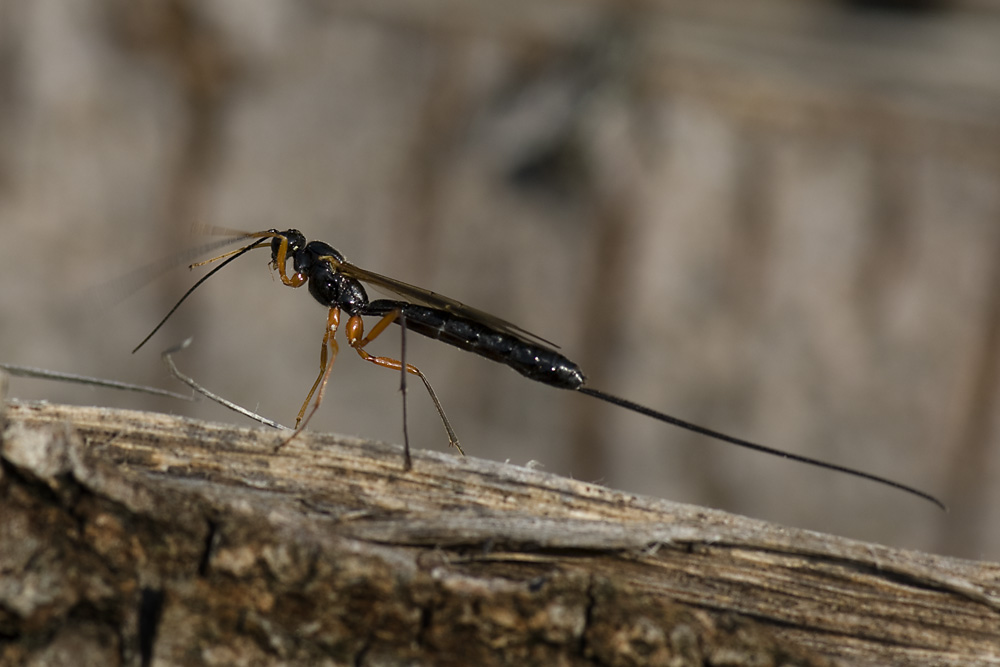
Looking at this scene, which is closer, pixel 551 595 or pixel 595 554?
pixel 551 595

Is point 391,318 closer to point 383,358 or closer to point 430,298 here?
point 383,358

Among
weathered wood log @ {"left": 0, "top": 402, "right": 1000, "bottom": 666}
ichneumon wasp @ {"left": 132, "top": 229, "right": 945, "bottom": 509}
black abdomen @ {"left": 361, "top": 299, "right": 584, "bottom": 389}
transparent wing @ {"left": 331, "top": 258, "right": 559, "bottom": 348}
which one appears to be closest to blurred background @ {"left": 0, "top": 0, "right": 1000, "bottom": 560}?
ichneumon wasp @ {"left": 132, "top": 229, "right": 945, "bottom": 509}

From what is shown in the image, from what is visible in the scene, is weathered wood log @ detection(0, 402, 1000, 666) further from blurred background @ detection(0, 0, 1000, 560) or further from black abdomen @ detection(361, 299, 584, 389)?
blurred background @ detection(0, 0, 1000, 560)

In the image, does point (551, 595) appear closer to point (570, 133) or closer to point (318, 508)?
point (318, 508)

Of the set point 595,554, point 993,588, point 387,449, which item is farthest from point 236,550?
point 993,588

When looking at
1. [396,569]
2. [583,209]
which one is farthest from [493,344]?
[396,569]

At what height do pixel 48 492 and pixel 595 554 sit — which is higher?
pixel 595 554

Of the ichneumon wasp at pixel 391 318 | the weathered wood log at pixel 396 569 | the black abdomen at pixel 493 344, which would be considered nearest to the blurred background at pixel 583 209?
the ichneumon wasp at pixel 391 318
